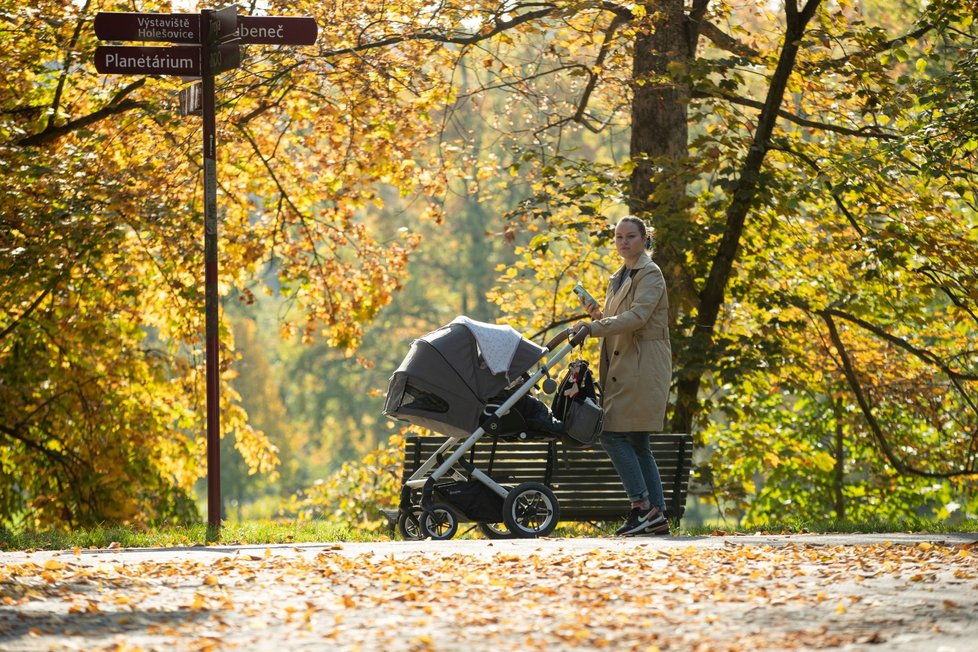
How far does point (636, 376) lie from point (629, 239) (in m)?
0.89

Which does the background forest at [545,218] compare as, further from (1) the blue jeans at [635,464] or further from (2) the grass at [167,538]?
(2) the grass at [167,538]

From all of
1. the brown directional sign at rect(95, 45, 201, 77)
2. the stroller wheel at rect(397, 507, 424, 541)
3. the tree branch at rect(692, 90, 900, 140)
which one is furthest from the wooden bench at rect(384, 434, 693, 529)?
the tree branch at rect(692, 90, 900, 140)

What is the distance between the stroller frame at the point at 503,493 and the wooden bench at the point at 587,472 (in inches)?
33.9

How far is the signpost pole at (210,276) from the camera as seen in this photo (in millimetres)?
Answer: 8773

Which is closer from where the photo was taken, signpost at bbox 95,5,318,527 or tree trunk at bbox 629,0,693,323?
signpost at bbox 95,5,318,527

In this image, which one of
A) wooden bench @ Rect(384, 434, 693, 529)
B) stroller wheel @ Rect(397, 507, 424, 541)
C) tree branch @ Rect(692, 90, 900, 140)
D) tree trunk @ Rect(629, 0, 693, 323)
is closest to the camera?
stroller wheel @ Rect(397, 507, 424, 541)

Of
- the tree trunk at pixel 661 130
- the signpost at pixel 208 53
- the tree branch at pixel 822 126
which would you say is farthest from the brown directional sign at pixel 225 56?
the tree branch at pixel 822 126

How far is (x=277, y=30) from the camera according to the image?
892 cm

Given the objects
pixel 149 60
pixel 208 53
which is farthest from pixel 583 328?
pixel 149 60

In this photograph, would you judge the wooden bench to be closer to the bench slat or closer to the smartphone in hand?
the bench slat

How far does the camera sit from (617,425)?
8852 millimetres

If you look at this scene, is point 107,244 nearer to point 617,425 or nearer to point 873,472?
point 617,425

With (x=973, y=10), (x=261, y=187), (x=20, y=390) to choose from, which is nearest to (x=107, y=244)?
(x=20, y=390)

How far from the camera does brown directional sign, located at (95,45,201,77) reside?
28.7ft
